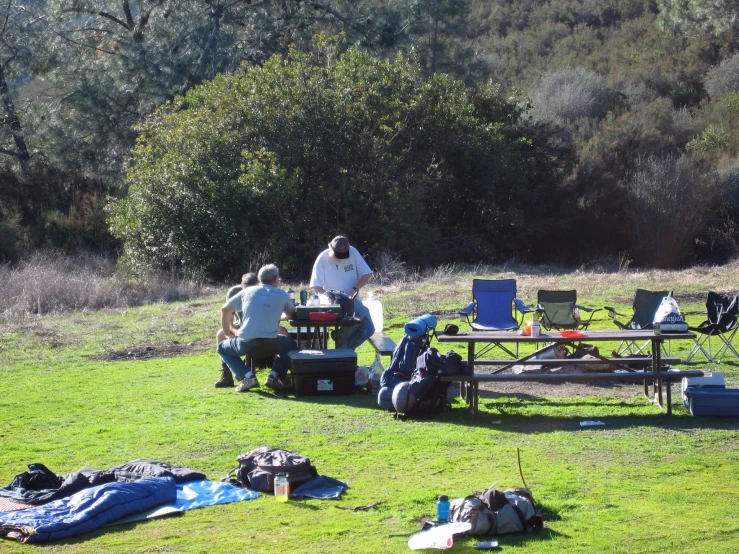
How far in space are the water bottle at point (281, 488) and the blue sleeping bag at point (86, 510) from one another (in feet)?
2.13

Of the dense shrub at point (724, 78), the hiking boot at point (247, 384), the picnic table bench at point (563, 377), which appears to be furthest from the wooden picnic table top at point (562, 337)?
the dense shrub at point (724, 78)

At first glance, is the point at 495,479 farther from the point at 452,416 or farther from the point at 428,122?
the point at 428,122

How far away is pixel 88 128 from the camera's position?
34.5 meters

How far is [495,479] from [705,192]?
89.1 feet

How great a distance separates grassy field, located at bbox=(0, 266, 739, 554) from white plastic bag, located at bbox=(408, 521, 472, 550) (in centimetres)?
8

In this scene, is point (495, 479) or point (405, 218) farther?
point (405, 218)

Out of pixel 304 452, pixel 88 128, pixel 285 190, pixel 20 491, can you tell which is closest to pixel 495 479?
pixel 304 452

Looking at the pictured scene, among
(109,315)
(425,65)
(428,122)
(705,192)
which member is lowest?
(109,315)

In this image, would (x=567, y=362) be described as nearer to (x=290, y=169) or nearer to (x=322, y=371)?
(x=322, y=371)

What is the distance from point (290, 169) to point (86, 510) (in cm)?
2118

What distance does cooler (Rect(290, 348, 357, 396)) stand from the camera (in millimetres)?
9250

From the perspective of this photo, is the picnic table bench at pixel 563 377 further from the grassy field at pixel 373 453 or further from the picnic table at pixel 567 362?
the grassy field at pixel 373 453

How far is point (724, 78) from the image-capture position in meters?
43.1

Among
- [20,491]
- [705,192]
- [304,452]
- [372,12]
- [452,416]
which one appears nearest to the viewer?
[20,491]
